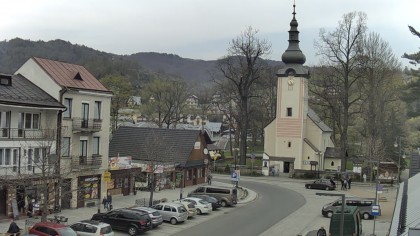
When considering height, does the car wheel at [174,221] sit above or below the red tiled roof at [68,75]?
below

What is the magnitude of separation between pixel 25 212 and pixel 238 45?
155ft

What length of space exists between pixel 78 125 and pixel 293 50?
137 ft

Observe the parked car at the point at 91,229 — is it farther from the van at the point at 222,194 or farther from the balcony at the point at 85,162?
the van at the point at 222,194

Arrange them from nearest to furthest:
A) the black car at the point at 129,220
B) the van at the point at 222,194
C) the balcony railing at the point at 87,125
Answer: the black car at the point at 129,220 → the balcony railing at the point at 87,125 → the van at the point at 222,194

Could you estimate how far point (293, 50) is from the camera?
7250 cm

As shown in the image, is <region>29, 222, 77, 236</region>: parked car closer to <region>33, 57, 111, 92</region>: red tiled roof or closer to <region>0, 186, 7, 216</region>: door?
<region>0, 186, 7, 216</region>: door

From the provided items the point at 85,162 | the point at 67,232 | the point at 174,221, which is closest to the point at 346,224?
the point at 174,221

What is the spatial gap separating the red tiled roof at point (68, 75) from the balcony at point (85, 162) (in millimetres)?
5335

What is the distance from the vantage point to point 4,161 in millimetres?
32219

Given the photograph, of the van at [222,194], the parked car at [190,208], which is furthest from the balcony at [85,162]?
the van at [222,194]

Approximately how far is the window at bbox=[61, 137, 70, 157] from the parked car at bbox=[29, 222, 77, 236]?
36.9 ft

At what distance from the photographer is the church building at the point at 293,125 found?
7244cm

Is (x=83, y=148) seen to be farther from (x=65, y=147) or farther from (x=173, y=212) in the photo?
(x=173, y=212)

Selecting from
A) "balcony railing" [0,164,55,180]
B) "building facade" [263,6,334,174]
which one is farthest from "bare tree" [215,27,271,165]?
"balcony railing" [0,164,55,180]
